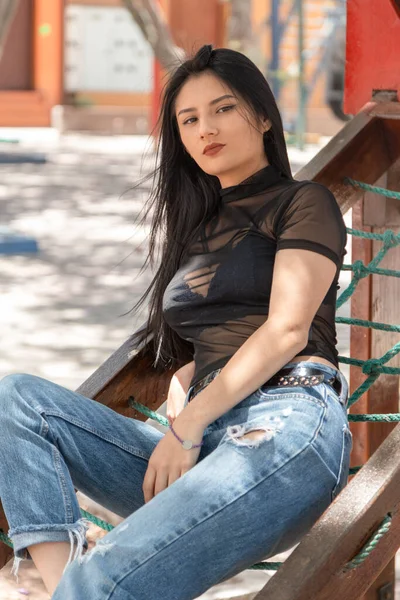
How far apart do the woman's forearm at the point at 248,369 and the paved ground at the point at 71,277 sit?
0.47 meters

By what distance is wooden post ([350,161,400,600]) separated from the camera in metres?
2.88

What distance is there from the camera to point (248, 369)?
1.95 metres

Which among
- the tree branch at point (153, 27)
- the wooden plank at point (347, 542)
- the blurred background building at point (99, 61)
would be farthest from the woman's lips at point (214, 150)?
the blurred background building at point (99, 61)

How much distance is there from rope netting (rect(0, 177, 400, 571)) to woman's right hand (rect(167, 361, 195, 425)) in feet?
0.38

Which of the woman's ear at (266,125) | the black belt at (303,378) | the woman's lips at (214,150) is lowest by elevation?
the black belt at (303,378)

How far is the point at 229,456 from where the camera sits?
1.86 m

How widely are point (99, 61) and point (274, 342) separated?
16375 millimetres

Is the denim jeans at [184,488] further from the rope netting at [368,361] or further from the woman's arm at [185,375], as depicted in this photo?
the woman's arm at [185,375]

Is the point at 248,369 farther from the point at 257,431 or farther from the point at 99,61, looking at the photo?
the point at 99,61

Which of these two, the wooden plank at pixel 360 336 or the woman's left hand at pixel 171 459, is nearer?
the woman's left hand at pixel 171 459

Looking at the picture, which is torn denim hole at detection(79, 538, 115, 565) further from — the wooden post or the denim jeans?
the wooden post

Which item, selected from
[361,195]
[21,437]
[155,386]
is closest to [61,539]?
[21,437]

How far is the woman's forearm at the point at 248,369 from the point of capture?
195 centimetres

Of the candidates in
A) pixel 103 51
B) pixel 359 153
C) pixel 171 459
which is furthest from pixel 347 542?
pixel 103 51
